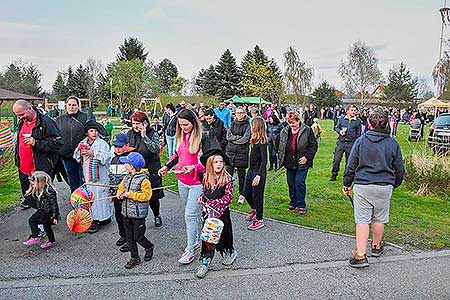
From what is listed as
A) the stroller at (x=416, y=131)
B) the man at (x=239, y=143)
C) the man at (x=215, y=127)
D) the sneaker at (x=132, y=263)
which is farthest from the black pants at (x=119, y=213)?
the stroller at (x=416, y=131)

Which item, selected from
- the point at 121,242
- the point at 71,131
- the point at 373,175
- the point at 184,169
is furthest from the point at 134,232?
the point at 373,175

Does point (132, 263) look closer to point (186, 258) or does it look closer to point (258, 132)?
point (186, 258)

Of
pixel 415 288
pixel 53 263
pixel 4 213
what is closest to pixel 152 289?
pixel 53 263

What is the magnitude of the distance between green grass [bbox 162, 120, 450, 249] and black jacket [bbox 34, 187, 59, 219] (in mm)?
3224

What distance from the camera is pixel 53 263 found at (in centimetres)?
530

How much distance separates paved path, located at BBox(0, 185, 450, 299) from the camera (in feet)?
14.9

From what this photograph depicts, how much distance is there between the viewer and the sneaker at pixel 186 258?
5.25 metres

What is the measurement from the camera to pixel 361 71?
61.2 meters

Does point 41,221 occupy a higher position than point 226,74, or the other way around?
point 226,74

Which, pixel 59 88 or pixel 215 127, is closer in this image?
pixel 215 127

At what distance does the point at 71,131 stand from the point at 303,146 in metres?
3.72

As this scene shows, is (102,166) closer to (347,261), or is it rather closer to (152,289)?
(152,289)

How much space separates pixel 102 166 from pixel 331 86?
211ft

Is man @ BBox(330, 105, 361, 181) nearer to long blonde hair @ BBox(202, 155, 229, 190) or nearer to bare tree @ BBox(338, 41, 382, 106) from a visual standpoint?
long blonde hair @ BBox(202, 155, 229, 190)
